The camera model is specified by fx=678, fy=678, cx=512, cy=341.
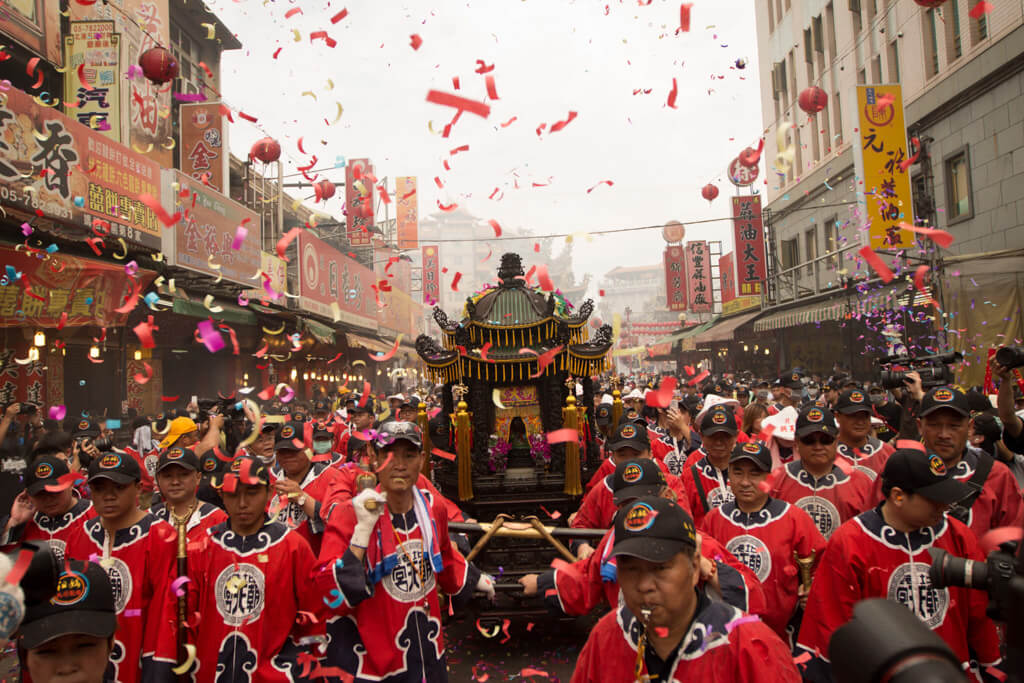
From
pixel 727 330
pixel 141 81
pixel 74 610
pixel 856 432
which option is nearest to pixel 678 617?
pixel 74 610

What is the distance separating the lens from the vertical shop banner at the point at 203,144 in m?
18.1

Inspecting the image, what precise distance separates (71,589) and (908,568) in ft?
12.2

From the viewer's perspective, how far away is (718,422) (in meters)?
5.59

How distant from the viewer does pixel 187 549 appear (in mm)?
3910

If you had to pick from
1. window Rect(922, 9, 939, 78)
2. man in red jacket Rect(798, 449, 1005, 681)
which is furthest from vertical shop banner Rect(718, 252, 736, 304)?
man in red jacket Rect(798, 449, 1005, 681)

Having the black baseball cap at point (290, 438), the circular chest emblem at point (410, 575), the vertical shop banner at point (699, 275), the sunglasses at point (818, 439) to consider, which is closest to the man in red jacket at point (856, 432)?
the sunglasses at point (818, 439)

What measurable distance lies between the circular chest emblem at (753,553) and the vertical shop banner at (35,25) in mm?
13988

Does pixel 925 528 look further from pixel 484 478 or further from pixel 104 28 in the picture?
pixel 104 28

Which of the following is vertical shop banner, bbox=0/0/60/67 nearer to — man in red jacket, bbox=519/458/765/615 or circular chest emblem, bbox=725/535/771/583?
man in red jacket, bbox=519/458/765/615

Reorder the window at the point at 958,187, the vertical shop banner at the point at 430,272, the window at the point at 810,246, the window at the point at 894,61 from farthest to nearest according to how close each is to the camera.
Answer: the vertical shop banner at the point at 430,272, the window at the point at 810,246, the window at the point at 894,61, the window at the point at 958,187

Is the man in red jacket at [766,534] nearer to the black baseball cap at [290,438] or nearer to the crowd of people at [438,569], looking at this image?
the crowd of people at [438,569]

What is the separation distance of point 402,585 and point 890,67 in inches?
831

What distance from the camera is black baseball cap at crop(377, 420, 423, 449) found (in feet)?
12.2

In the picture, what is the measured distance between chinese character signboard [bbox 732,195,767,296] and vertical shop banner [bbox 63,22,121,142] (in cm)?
1871
